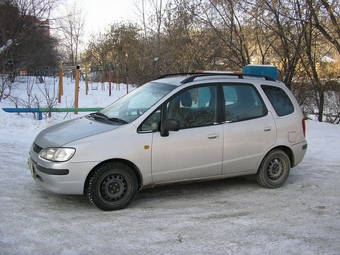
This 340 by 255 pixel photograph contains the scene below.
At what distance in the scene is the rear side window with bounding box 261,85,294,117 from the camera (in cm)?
546

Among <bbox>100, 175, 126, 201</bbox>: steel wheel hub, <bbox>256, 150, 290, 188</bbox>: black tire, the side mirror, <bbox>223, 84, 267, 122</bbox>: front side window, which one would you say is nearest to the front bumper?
<bbox>100, 175, 126, 201</bbox>: steel wheel hub

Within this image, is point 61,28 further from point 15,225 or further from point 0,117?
point 15,225

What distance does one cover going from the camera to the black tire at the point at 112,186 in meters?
4.26

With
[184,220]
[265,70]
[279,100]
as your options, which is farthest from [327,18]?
[184,220]

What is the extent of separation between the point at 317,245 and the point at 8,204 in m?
3.68

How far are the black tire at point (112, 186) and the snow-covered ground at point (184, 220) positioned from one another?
133mm

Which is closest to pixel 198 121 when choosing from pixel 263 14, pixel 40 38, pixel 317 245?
pixel 317 245

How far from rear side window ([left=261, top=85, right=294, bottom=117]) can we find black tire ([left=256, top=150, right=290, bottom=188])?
2.12 ft

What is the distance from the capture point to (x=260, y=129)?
520 cm

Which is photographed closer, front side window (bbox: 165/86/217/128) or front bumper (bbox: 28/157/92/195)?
front bumper (bbox: 28/157/92/195)

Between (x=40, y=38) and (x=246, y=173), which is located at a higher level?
(x=40, y=38)

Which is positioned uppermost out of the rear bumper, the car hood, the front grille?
the car hood

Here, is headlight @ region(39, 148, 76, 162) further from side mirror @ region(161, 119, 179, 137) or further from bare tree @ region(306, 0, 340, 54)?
bare tree @ region(306, 0, 340, 54)

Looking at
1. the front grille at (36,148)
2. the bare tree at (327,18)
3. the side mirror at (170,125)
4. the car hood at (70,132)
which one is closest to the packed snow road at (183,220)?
the front grille at (36,148)
